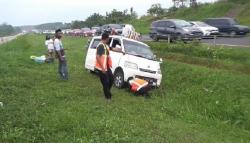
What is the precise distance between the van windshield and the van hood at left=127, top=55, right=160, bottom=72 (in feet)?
1.14

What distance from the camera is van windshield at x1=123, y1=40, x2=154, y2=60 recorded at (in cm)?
1651

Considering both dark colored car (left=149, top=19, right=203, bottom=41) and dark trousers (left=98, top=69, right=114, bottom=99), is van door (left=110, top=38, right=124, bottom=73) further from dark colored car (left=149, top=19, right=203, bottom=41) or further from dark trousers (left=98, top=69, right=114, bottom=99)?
dark colored car (left=149, top=19, right=203, bottom=41)

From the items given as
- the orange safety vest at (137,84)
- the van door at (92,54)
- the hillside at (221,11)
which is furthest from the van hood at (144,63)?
the hillside at (221,11)

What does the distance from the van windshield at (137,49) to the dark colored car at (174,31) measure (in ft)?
40.0

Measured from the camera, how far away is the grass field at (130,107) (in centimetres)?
962

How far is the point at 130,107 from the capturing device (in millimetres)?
12734

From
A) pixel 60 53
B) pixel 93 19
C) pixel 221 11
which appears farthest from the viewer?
pixel 93 19

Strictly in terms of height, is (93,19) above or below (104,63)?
below

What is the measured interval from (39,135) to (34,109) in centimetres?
227

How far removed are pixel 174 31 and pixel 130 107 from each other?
62.9ft

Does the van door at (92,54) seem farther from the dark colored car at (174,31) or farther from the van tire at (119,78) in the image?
the dark colored car at (174,31)

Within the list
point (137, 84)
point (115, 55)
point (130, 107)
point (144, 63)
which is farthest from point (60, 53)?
point (130, 107)

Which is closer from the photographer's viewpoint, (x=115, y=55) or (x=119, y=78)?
(x=119, y=78)

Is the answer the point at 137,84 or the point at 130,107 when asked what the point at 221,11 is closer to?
the point at 137,84
